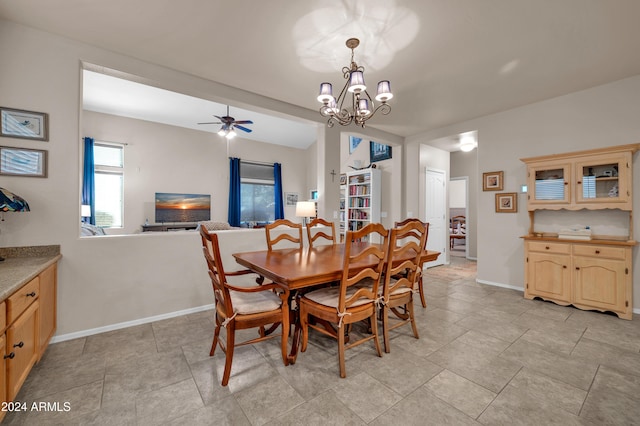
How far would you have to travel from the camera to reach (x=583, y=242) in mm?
3131

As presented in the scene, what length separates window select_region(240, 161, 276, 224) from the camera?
772cm

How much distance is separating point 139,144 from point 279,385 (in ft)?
21.4

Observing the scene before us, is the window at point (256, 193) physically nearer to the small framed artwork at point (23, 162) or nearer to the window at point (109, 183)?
the window at point (109, 183)

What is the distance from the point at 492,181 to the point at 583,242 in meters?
1.38

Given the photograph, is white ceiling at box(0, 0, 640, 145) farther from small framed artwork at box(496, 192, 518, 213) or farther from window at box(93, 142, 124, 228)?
window at box(93, 142, 124, 228)

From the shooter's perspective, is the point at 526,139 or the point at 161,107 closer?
the point at 526,139

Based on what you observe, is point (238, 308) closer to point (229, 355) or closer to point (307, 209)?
point (229, 355)

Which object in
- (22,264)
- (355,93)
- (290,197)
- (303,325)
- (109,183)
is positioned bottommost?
(303,325)

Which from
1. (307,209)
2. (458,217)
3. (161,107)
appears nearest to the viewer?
(307,209)

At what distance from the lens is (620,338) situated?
8.04 ft

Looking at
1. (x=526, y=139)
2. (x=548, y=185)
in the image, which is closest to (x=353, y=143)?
(x=526, y=139)

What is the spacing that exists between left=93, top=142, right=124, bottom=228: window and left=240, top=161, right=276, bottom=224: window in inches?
109

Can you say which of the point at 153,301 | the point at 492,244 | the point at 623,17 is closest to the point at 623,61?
the point at 623,17

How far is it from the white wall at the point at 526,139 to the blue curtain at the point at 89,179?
6979 mm
